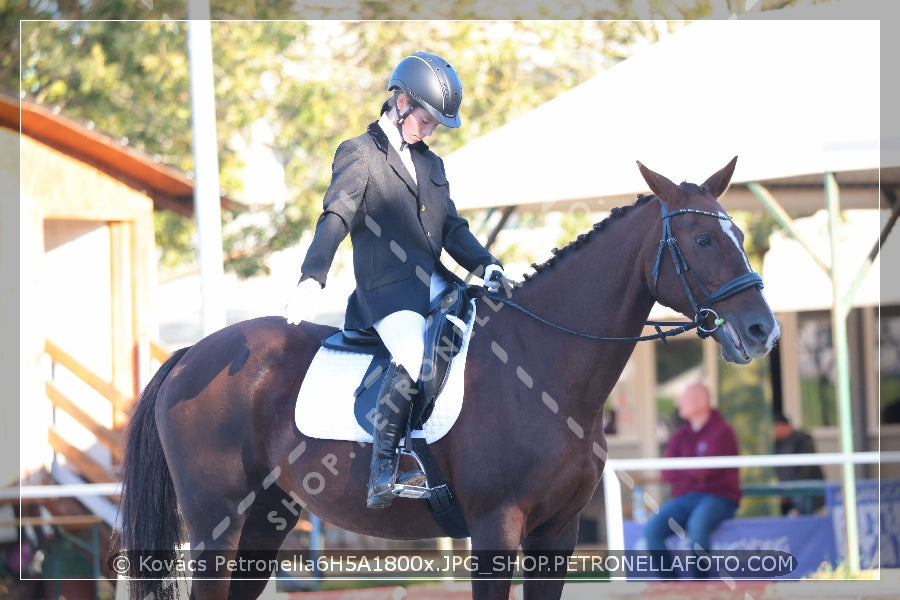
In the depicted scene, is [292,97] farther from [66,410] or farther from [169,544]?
[169,544]

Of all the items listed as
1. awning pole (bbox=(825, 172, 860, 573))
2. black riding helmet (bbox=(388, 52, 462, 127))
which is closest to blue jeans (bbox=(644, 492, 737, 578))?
awning pole (bbox=(825, 172, 860, 573))

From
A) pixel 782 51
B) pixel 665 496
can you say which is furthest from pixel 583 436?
pixel 665 496

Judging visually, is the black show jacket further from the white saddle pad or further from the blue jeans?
the blue jeans

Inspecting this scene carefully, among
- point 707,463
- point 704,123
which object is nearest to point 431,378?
point 707,463

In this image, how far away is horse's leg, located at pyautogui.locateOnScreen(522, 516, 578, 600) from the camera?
4.56 m

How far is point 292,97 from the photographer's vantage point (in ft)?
50.8

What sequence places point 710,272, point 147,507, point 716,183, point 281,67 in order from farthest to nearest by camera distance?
point 281,67 < point 147,507 < point 716,183 < point 710,272

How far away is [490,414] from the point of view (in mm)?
4430

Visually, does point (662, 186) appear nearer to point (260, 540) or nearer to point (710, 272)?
point (710, 272)

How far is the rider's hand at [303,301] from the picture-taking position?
423cm

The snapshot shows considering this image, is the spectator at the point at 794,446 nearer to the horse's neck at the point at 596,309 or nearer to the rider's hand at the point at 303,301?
the horse's neck at the point at 596,309

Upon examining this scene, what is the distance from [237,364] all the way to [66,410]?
553 centimetres

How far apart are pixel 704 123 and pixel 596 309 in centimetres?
473

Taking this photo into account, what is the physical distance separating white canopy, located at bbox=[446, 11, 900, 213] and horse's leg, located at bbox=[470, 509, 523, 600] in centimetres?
471
